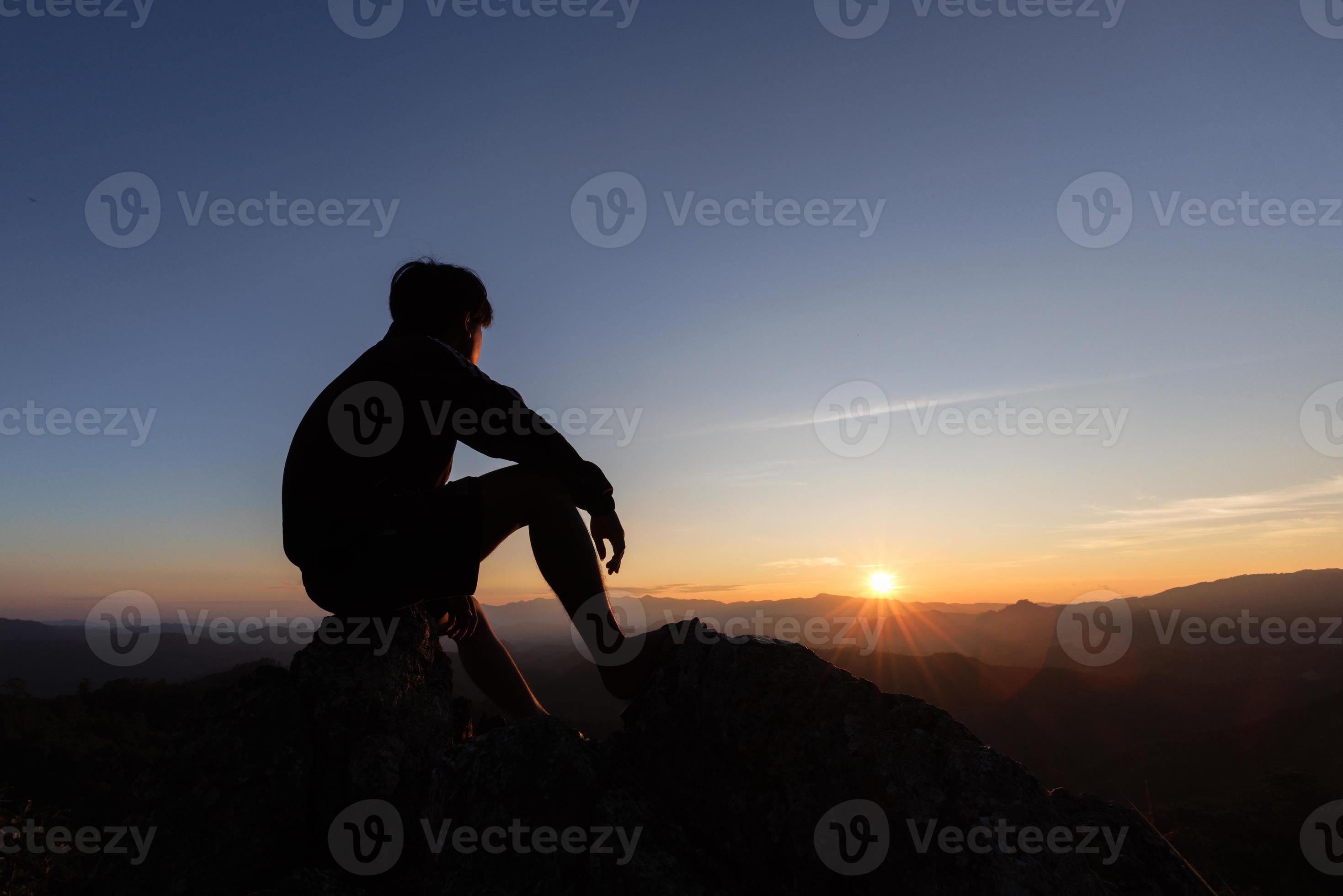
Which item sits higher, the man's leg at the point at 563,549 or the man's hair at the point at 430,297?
the man's hair at the point at 430,297

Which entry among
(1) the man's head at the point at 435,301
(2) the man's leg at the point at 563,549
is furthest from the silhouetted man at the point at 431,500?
(1) the man's head at the point at 435,301

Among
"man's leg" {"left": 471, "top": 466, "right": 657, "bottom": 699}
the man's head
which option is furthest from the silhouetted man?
the man's head

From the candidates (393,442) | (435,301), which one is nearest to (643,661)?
(393,442)

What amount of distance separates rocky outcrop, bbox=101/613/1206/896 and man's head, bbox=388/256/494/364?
176 centimetres

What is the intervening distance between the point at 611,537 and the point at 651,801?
114cm

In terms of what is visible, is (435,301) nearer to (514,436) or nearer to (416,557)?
(514,436)

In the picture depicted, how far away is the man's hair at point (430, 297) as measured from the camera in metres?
3.61

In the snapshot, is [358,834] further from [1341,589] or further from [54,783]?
[1341,589]

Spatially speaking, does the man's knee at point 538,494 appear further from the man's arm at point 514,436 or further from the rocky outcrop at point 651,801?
the rocky outcrop at point 651,801

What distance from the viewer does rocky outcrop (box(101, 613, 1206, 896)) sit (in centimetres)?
223

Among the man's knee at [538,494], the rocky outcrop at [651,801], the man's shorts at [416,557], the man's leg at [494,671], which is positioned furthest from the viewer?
the man's leg at [494,671]

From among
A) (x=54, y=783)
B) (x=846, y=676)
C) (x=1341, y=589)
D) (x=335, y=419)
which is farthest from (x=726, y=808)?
(x=1341, y=589)

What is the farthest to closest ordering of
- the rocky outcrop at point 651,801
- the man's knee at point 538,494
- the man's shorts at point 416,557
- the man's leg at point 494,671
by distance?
the man's leg at point 494,671 → the man's knee at point 538,494 → the man's shorts at point 416,557 → the rocky outcrop at point 651,801

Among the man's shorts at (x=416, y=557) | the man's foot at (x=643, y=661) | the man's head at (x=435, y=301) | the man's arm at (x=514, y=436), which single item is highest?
the man's head at (x=435, y=301)
